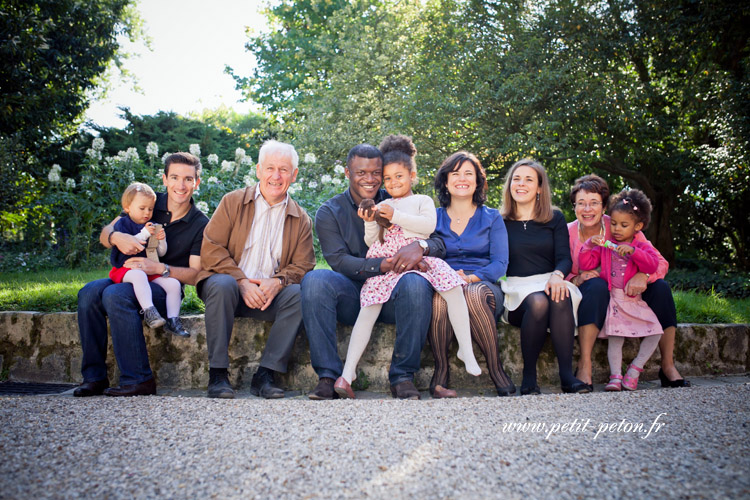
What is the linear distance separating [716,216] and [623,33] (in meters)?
5.12

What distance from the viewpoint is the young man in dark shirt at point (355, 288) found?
3.19m

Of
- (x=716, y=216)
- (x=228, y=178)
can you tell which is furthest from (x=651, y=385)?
(x=716, y=216)

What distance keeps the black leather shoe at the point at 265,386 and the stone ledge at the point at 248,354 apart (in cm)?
19

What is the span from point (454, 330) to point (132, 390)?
1.96 meters

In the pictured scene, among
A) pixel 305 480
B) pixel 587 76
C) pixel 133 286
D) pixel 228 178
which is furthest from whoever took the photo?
pixel 587 76

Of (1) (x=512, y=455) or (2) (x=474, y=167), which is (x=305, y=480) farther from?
(2) (x=474, y=167)

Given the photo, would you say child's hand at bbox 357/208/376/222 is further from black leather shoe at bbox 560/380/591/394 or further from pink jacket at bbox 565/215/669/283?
black leather shoe at bbox 560/380/591/394

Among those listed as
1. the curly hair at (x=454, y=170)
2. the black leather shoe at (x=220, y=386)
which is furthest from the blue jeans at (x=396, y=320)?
the curly hair at (x=454, y=170)

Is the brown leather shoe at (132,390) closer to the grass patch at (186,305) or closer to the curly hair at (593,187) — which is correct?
the grass patch at (186,305)

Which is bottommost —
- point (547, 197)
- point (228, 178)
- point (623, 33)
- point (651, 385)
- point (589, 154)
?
point (651, 385)

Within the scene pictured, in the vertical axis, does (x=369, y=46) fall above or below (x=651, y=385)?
above

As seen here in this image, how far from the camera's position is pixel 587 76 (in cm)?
929

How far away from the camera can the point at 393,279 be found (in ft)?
11.0

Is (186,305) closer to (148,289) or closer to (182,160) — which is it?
(148,289)
